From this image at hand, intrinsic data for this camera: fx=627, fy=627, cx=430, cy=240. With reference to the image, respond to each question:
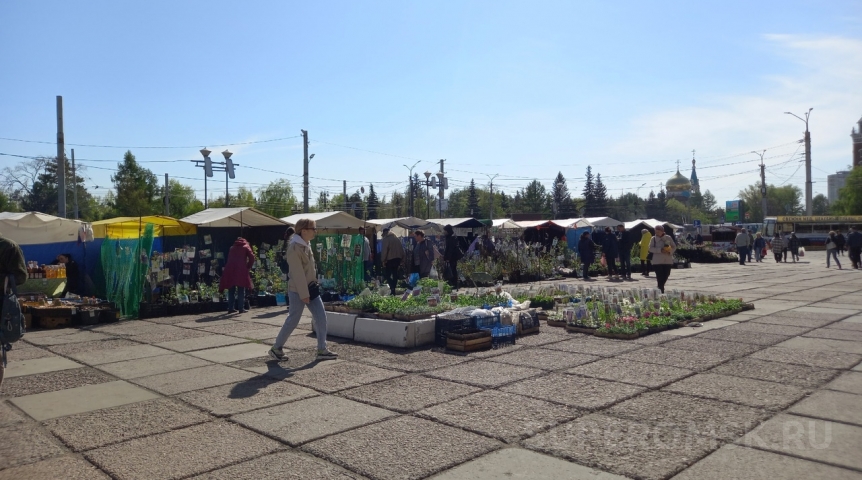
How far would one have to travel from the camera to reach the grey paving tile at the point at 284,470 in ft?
13.9

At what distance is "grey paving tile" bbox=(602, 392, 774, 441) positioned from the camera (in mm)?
5035

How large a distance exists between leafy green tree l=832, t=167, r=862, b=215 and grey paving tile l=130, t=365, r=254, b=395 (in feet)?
237

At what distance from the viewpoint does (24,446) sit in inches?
196

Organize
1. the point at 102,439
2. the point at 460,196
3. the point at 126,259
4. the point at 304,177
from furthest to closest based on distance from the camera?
the point at 460,196
the point at 304,177
the point at 126,259
the point at 102,439

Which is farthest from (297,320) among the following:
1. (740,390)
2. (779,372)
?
(779,372)

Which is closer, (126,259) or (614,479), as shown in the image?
(614,479)

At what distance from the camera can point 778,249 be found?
108 feet

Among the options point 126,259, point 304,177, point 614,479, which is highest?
point 304,177

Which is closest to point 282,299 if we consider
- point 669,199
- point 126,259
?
point 126,259

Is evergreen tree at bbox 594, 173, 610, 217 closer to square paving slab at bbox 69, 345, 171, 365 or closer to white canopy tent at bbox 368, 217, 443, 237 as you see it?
white canopy tent at bbox 368, 217, 443, 237

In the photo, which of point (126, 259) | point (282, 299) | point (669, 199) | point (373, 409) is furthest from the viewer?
point (669, 199)

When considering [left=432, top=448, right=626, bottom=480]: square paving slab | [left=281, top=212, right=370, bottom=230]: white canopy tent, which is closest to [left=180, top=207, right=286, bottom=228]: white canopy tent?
[left=281, top=212, right=370, bottom=230]: white canopy tent

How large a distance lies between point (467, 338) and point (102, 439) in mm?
4622

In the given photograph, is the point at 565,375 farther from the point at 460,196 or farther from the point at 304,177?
the point at 460,196
